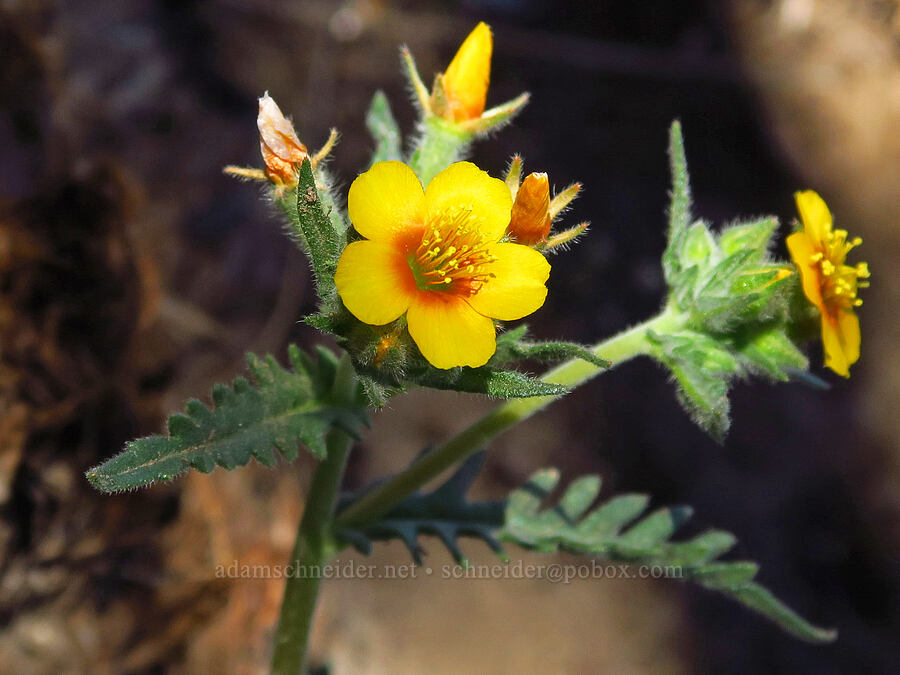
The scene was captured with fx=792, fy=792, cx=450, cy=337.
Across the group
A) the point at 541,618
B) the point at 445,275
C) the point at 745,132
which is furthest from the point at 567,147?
the point at 445,275

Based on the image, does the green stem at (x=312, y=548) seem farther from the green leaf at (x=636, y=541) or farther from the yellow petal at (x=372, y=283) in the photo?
the green leaf at (x=636, y=541)

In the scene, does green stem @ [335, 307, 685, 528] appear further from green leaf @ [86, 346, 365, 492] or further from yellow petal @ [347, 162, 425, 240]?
yellow petal @ [347, 162, 425, 240]

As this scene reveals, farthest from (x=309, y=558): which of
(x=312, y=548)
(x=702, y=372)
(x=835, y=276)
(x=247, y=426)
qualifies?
(x=835, y=276)

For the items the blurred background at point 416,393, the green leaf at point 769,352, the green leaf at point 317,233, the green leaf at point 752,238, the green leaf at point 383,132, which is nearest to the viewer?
the green leaf at point 317,233

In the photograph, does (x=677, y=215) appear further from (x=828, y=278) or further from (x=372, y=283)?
(x=372, y=283)

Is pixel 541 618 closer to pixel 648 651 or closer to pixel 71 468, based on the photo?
pixel 648 651

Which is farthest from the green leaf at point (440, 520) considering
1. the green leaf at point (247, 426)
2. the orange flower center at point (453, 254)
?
the orange flower center at point (453, 254)
